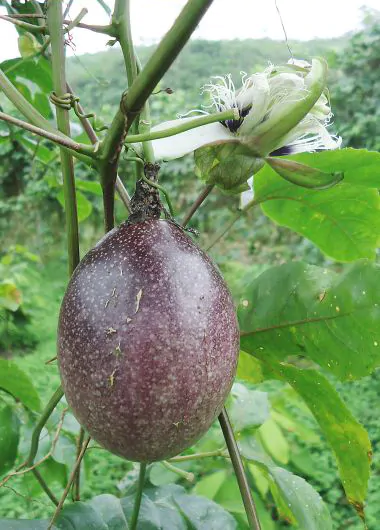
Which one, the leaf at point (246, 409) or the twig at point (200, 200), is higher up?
the twig at point (200, 200)

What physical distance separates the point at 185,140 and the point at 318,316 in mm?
206

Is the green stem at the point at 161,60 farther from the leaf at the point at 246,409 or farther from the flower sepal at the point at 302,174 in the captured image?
the leaf at the point at 246,409

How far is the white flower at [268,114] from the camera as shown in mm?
392

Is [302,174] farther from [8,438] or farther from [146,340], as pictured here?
[8,438]

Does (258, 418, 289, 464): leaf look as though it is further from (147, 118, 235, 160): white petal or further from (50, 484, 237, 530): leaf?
(147, 118, 235, 160): white petal

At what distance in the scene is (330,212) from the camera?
23.4 inches

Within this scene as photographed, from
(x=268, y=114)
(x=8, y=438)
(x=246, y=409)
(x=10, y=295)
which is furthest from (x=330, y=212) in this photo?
(x=10, y=295)

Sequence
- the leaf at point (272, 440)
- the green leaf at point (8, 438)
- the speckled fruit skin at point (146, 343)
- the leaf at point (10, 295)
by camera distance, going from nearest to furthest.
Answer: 1. the speckled fruit skin at point (146, 343)
2. the green leaf at point (8, 438)
3. the leaf at point (272, 440)
4. the leaf at point (10, 295)

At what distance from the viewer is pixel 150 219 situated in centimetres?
41

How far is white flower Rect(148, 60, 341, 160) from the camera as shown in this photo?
0.39 metres

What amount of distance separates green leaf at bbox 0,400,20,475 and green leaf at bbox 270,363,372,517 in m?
0.36

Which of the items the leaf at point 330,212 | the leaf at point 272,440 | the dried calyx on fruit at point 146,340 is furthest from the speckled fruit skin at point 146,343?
the leaf at point 272,440

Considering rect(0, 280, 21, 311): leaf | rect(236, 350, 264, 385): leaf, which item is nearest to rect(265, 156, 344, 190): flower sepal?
rect(236, 350, 264, 385): leaf

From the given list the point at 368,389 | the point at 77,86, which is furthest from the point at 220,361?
the point at 77,86
